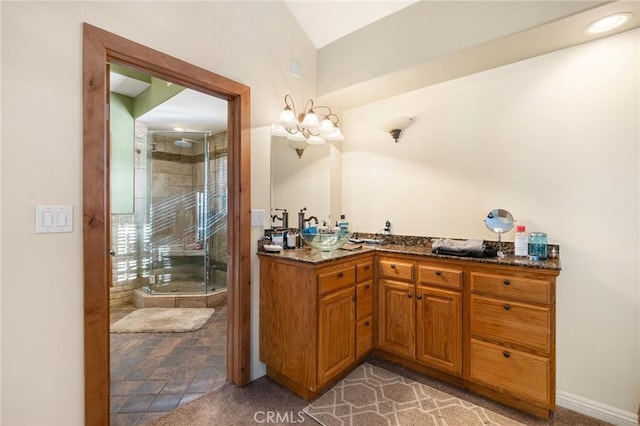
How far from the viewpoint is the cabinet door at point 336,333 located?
1.87m

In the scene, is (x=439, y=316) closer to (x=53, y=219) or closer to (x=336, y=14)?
(x=53, y=219)

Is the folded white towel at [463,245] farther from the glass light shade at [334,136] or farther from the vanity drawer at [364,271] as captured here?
the glass light shade at [334,136]

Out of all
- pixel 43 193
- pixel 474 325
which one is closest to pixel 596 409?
pixel 474 325

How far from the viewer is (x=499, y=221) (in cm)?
214

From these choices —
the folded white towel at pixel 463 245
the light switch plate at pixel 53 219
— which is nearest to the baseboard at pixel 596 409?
the folded white towel at pixel 463 245

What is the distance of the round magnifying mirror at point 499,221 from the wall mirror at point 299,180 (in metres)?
1.42

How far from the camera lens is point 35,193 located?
129 cm

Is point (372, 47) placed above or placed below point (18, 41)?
above

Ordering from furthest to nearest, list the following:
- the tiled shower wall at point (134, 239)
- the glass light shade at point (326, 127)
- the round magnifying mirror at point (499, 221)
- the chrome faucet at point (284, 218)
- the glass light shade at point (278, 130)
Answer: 1. the tiled shower wall at point (134, 239)
2. the glass light shade at point (326, 127)
3. the chrome faucet at point (284, 218)
4. the glass light shade at point (278, 130)
5. the round magnifying mirror at point (499, 221)

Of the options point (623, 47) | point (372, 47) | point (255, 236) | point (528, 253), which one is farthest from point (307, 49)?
point (528, 253)

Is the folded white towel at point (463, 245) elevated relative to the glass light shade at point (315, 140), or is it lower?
lower

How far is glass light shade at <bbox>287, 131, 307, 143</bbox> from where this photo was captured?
2529 mm

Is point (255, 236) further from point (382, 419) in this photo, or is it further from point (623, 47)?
point (623, 47)

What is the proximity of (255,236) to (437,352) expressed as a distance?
1542 millimetres
